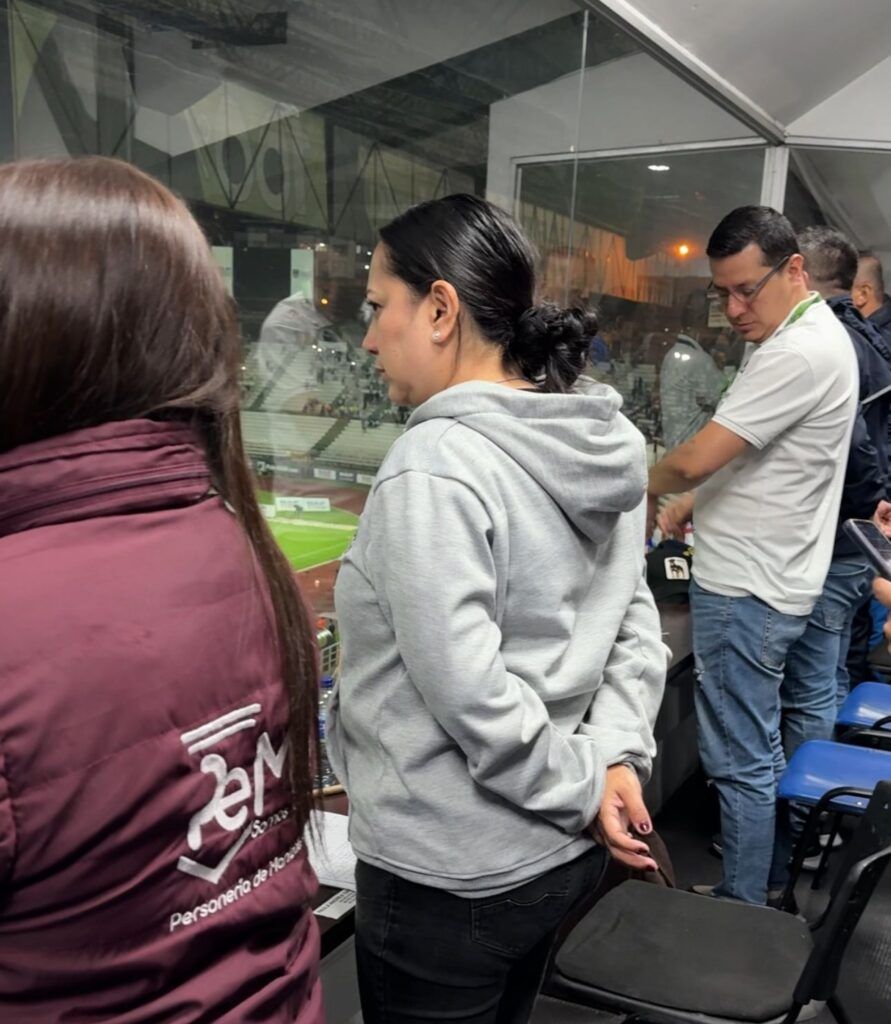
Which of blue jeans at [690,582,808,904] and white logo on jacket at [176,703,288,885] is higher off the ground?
white logo on jacket at [176,703,288,885]

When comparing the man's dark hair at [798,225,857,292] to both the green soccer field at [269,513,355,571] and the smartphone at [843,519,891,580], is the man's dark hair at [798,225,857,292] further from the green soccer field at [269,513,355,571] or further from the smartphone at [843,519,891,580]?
the green soccer field at [269,513,355,571]

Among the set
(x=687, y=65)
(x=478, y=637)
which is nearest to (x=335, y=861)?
(x=478, y=637)

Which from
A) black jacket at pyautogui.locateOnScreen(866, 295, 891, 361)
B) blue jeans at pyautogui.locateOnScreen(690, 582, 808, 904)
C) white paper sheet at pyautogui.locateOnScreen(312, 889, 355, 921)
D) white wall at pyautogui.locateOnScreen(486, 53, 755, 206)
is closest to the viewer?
white paper sheet at pyautogui.locateOnScreen(312, 889, 355, 921)

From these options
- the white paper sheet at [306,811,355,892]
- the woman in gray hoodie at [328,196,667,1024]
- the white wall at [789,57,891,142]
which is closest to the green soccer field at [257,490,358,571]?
the white paper sheet at [306,811,355,892]

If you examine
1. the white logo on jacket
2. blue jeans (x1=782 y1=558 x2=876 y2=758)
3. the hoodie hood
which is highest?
the hoodie hood

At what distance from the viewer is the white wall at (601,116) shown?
7.13ft

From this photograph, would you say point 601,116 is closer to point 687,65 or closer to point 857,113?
point 687,65

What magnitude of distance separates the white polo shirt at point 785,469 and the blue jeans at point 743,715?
49 millimetres

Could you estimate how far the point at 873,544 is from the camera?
1.95m

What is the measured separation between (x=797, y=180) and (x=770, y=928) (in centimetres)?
305

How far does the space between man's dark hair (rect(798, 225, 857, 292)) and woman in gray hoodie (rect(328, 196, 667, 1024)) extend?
5.41 ft

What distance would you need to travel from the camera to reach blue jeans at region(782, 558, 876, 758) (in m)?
→ 2.31

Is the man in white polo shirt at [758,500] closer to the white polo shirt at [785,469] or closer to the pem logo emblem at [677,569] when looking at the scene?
the white polo shirt at [785,469]

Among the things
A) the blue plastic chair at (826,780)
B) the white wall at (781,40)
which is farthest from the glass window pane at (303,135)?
the blue plastic chair at (826,780)
